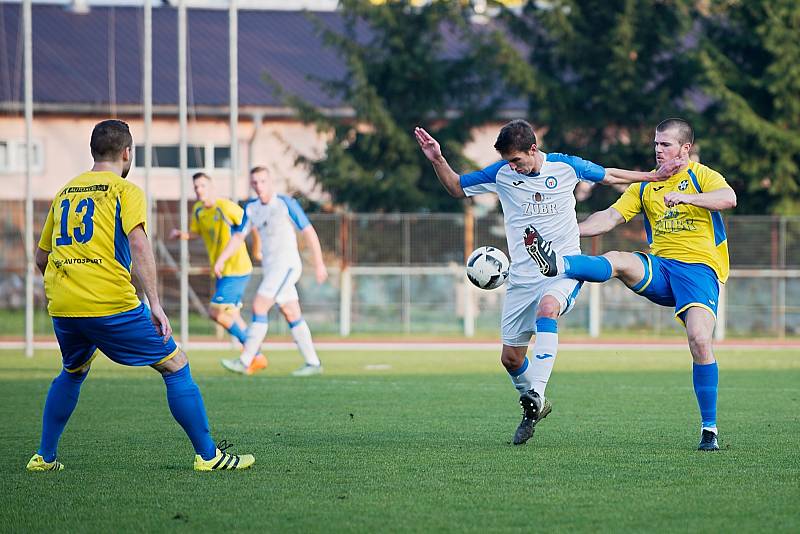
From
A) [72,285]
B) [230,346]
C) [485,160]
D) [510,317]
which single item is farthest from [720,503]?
[485,160]

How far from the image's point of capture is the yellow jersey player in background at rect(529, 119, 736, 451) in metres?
8.34

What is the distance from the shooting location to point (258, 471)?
23.4ft

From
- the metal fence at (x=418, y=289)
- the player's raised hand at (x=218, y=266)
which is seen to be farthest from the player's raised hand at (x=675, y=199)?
the metal fence at (x=418, y=289)

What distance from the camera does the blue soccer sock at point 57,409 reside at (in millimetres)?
7258

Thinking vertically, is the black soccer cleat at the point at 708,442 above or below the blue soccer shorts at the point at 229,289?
below

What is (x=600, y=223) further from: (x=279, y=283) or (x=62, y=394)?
(x=279, y=283)

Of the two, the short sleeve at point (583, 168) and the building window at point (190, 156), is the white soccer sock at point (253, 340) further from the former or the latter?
the building window at point (190, 156)

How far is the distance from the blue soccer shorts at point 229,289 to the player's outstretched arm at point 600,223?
8152 millimetres

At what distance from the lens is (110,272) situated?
691 cm

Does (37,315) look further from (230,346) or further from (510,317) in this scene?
(510,317)

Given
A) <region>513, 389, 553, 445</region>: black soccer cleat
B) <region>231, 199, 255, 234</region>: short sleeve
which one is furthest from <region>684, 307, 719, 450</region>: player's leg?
<region>231, 199, 255, 234</region>: short sleeve

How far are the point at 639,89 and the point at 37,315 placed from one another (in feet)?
49.2

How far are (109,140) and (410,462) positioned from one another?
103 inches

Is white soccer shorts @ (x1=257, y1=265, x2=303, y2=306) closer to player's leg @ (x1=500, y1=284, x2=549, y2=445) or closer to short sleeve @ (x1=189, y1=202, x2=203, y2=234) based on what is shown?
short sleeve @ (x1=189, y1=202, x2=203, y2=234)
